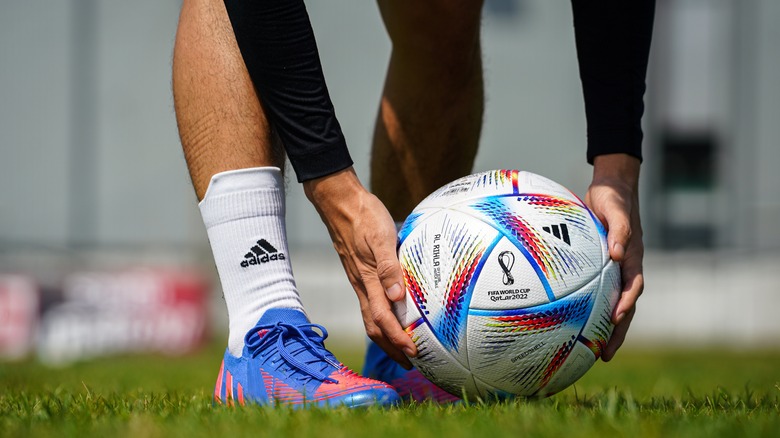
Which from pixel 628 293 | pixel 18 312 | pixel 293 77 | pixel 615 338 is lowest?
pixel 18 312

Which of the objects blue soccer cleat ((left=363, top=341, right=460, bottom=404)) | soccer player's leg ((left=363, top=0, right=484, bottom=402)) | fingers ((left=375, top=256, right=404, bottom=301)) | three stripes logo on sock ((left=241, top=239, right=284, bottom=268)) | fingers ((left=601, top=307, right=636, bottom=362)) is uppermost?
soccer player's leg ((left=363, top=0, right=484, bottom=402))

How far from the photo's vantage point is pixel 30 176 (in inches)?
487

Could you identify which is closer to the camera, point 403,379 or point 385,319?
point 385,319

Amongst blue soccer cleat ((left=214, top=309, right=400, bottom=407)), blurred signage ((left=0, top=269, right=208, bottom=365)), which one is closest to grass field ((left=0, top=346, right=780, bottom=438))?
blue soccer cleat ((left=214, top=309, right=400, bottom=407))

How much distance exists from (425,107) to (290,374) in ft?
3.11

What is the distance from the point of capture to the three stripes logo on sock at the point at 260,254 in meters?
2.12

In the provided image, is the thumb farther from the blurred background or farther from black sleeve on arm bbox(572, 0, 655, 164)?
the blurred background

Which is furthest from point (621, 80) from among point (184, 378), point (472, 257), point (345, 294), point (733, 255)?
point (733, 255)

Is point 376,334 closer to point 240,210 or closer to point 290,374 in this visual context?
point 290,374

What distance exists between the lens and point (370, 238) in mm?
2018

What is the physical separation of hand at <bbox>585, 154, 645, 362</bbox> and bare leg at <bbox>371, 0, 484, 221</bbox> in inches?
19.2

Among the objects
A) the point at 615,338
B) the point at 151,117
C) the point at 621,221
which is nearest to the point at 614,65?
the point at 621,221

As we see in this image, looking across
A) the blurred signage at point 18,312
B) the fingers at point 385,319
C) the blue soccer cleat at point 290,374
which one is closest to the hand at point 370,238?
the fingers at point 385,319

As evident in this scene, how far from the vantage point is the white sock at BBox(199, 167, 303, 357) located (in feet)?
6.91
